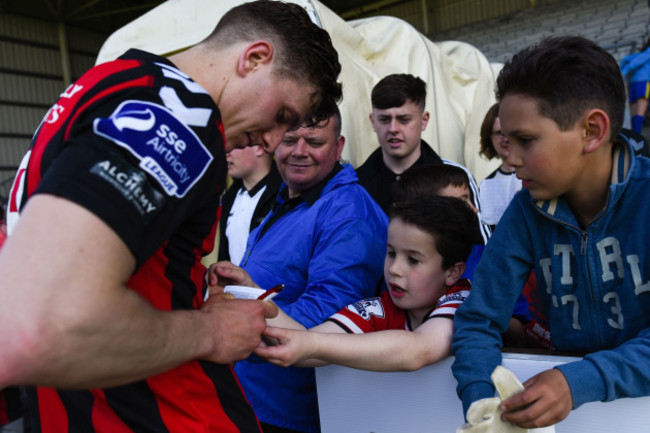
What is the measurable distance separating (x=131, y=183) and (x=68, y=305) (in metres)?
0.19

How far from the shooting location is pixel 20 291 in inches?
27.0

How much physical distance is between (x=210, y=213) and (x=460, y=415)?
86 cm

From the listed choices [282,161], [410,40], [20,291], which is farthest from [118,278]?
[410,40]

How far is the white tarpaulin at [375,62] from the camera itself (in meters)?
4.81

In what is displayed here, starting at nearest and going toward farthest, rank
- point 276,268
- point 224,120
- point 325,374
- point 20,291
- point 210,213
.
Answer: point 20,291
point 210,213
point 224,120
point 325,374
point 276,268

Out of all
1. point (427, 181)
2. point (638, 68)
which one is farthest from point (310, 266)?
point (638, 68)

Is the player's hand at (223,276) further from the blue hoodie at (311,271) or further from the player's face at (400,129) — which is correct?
the player's face at (400,129)

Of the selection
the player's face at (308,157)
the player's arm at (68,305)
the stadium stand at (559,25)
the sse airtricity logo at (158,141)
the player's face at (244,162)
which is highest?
the stadium stand at (559,25)

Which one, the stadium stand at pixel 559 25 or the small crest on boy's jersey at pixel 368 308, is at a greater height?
the stadium stand at pixel 559 25

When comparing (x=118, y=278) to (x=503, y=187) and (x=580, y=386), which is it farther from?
(x=503, y=187)

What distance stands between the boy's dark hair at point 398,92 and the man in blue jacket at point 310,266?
1.44 meters

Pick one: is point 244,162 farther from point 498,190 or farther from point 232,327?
point 232,327

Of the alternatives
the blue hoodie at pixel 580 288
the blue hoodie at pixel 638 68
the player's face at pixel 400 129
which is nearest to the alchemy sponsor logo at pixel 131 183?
the blue hoodie at pixel 580 288

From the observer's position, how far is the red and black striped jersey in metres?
0.76
